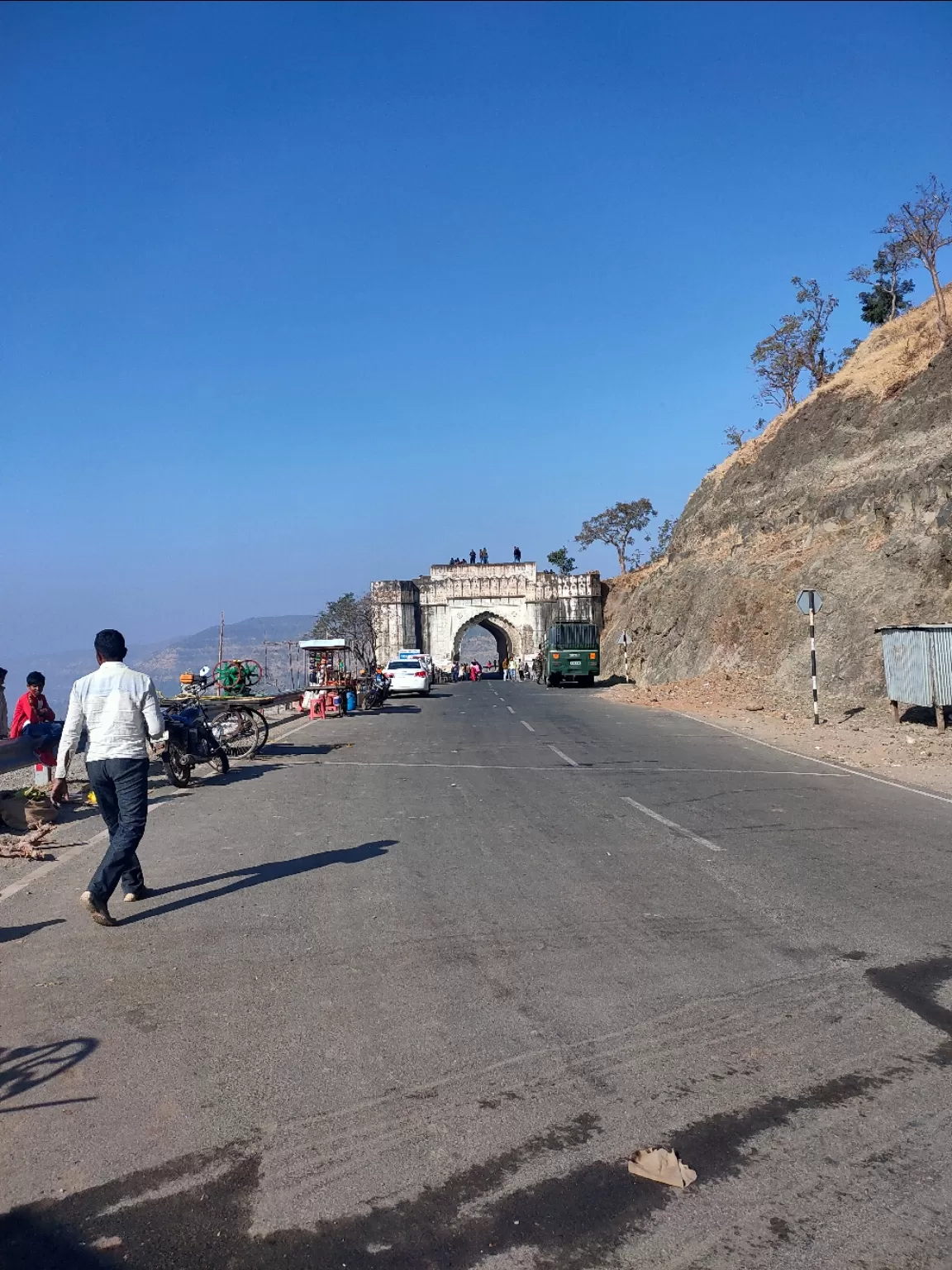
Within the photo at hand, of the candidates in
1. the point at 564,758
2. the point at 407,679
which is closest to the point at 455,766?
the point at 564,758

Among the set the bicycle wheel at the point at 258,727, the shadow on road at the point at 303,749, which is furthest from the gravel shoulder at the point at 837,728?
the bicycle wheel at the point at 258,727

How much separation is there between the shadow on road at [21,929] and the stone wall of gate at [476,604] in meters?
61.0

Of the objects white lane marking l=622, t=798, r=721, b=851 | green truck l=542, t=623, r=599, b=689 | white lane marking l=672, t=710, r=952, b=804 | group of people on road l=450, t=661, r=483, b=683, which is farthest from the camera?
group of people on road l=450, t=661, r=483, b=683

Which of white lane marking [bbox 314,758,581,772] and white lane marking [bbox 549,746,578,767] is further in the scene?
white lane marking [bbox 549,746,578,767]

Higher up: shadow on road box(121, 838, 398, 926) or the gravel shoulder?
shadow on road box(121, 838, 398, 926)

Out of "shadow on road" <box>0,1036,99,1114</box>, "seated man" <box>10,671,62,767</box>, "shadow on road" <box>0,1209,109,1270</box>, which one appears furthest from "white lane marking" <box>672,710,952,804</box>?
"shadow on road" <box>0,1209,109,1270</box>

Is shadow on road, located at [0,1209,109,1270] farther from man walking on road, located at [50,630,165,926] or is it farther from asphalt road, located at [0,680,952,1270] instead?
man walking on road, located at [50,630,165,926]

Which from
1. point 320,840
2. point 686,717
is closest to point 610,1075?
point 320,840

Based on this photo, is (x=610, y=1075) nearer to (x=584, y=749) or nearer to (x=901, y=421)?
(x=584, y=749)

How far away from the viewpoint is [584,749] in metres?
16.9

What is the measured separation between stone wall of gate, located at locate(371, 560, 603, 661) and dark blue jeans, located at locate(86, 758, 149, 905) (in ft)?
199

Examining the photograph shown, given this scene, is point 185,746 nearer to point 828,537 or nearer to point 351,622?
point 828,537

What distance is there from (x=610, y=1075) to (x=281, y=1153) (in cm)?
137

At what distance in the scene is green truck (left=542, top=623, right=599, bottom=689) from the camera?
43.4m
